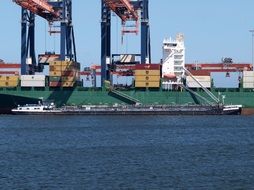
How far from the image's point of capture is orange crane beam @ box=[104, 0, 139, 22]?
82.6m

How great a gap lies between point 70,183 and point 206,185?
5787 mm

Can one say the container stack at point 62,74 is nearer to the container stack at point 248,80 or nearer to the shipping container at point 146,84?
the shipping container at point 146,84

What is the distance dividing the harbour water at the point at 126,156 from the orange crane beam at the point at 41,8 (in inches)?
634

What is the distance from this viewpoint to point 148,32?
96250 millimetres

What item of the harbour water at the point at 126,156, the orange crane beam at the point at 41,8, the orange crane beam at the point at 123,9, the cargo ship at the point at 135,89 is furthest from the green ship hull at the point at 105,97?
the harbour water at the point at 126,156

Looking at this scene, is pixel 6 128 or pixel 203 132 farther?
pixel 6 128

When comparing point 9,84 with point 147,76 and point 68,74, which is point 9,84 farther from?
point 147,76

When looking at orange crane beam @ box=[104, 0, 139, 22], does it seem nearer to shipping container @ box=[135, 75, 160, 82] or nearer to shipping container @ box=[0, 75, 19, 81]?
shipping container @ box=[135, 75, 160, 82]

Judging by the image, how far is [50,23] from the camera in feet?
309

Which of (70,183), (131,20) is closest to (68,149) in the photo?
(70,183)

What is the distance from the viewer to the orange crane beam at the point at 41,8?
264 ft

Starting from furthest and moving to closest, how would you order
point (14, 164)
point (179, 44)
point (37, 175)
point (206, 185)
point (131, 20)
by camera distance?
point (179, 44) < point (131, 20) < point (14, 164) < point (37, 175) < point (206, 185)

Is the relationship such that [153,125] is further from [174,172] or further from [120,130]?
[174,172]

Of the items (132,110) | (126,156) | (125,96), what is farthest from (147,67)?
(126,156)
